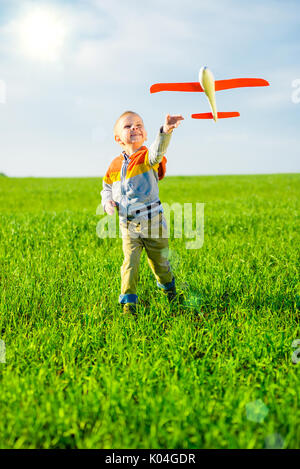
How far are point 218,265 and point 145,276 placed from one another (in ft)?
3.10

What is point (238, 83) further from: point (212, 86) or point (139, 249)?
point (139, 249)

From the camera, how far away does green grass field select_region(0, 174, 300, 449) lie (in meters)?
1.87

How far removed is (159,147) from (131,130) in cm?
50

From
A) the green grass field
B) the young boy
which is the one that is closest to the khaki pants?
the young boy

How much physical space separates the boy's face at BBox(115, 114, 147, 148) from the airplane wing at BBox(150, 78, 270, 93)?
2.16 ft

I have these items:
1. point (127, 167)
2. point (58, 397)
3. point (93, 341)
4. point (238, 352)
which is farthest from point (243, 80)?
point (58, 397)

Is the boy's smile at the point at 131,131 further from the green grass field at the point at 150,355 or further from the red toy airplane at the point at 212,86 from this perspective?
the green grass field at the point at 150,355

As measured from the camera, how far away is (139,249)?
134 inches

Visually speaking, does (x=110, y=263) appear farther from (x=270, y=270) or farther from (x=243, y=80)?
(x=243, y=80)

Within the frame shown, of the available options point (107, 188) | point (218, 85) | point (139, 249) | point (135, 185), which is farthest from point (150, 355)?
point (218, 85)

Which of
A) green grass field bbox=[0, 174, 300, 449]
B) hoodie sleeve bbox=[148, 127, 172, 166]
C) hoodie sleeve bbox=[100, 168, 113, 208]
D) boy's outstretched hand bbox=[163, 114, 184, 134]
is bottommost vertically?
green grass field bbox=[0, 174, 300, 449]

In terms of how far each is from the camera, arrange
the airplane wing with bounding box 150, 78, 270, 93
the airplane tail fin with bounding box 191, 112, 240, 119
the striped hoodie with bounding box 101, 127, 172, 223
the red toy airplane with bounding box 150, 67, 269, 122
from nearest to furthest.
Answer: the red toy airplane with bounding box 150, 67, 269, 122, the airplane wing with bounding box 150, 78, 270, 93, the airplane tail fin with bounding box 191, 112, 240, 119, the striped hoodie with bounding box 101, 127, 172, 223

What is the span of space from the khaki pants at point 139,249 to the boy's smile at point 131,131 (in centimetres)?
71

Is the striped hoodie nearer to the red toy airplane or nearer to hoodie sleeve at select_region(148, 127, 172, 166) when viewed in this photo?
hoodie sleeve at select_region(148, 127, 172, 166)
